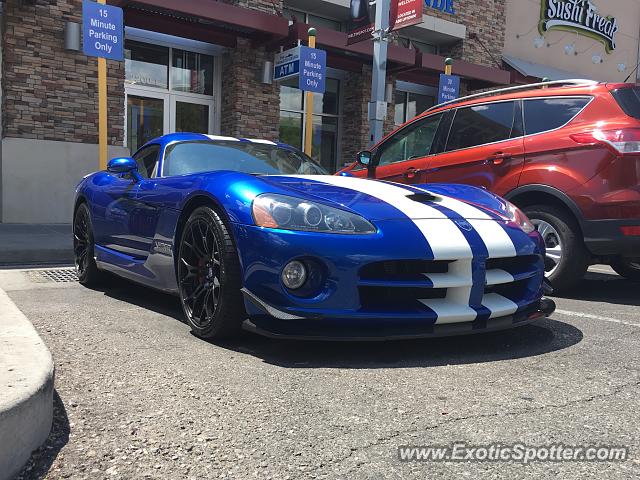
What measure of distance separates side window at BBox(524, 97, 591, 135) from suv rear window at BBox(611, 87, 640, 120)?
0.77 ft

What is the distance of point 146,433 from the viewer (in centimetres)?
199

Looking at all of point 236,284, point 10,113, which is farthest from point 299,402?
point 10,113

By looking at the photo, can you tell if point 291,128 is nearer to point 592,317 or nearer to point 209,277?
point 592,317

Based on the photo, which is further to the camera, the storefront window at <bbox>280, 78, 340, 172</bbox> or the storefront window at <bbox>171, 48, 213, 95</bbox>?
the storefront window at <bbox>280, 78, 340, 172</bbox>

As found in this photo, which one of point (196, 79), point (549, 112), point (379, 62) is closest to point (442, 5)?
point (379, 62)

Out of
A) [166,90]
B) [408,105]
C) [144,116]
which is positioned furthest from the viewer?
[408,105]

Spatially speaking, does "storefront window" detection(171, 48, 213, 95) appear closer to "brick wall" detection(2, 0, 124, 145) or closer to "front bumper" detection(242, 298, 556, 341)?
"brick wall" detection(2, 0, 124, 145)

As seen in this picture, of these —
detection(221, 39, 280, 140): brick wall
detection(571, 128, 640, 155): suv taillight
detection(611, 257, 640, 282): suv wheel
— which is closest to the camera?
detection(571, 128, 640, 155): suv taillight

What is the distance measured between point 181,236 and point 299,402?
4.78ft

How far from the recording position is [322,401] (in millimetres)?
2291

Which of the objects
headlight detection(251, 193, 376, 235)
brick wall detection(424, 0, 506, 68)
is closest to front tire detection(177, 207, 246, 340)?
headlight detection(251, 193, 376, 235)

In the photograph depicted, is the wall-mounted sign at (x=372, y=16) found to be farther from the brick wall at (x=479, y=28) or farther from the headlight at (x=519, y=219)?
the headlight at (x=519, y=219)

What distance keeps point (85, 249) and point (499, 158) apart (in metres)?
3.72

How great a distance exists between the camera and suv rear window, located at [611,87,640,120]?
434 centimetres
